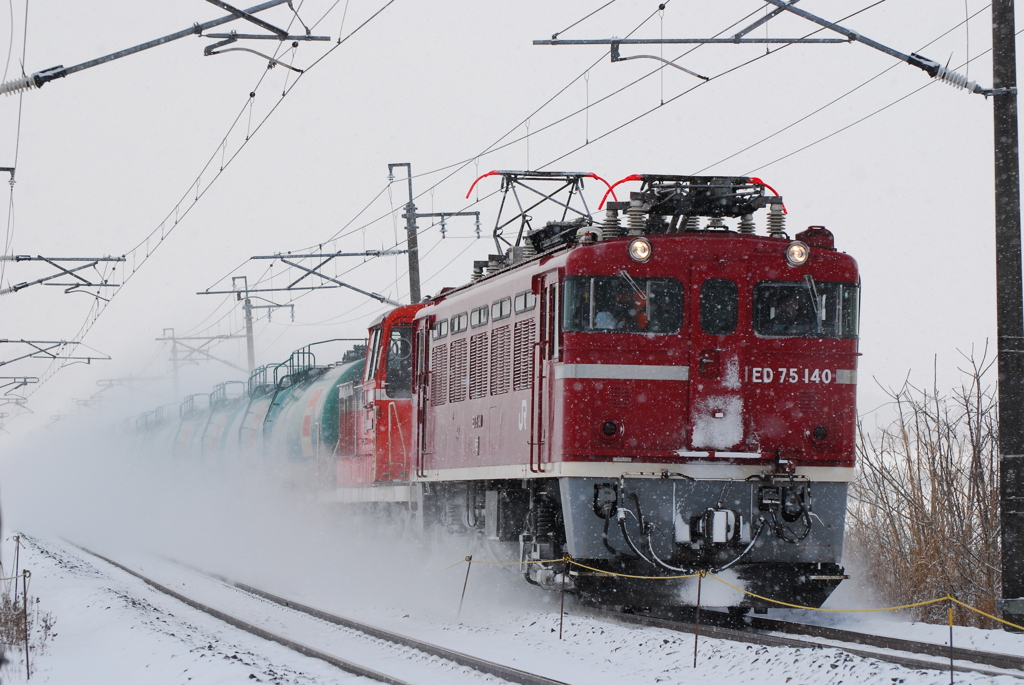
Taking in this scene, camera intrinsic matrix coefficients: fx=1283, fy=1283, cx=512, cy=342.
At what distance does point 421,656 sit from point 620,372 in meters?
3.28

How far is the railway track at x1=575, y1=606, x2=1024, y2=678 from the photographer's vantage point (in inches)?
361

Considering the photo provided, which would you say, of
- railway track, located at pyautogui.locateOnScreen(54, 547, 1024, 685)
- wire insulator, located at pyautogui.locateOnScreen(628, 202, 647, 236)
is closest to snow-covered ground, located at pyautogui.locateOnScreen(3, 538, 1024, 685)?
railway track, located at pyautogui.locateOnScreen(54, 547, 1024, 685)

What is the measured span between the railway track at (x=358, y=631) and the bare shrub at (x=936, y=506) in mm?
5146

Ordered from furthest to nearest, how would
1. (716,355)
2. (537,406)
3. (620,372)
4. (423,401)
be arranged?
(423,401) < (537,406) < (716,355) < (620,372)

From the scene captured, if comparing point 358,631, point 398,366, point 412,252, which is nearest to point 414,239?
point 412,252

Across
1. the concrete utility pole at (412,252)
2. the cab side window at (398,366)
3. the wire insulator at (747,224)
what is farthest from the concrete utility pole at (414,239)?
the wire insulator at (747,224)

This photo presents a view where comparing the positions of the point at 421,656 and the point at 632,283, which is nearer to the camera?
the point at 421,656

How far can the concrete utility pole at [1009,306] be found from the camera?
11859 millimetres

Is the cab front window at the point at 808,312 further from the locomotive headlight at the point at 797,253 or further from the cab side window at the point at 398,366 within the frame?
the cab side window at the point at 398,366

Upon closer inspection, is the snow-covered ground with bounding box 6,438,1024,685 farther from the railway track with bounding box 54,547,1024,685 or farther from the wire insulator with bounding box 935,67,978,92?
the wire insulator with bounding box 935,67,978,92

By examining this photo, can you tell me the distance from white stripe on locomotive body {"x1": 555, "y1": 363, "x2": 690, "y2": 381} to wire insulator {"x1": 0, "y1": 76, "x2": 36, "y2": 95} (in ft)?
18.6

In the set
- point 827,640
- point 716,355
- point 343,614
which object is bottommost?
point 343,614

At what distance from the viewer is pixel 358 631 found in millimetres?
14258

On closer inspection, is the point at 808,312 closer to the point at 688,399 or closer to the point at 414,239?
the point at 688,399
